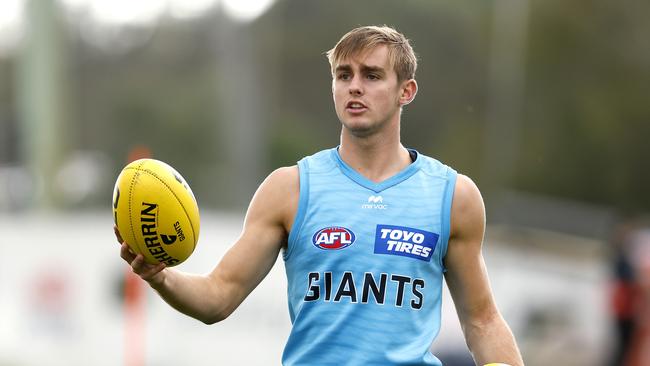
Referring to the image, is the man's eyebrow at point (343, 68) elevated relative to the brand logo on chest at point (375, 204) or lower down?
elevated

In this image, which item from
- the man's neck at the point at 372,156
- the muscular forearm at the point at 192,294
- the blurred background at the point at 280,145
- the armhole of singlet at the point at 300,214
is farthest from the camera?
the blurred background at the point at 280,145

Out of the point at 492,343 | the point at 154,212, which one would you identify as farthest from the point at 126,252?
the point at 492,343

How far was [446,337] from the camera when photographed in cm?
1327

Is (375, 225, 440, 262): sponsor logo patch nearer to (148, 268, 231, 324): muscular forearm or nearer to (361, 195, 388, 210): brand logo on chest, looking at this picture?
(361, 195, 388, 210): brand logo on chest

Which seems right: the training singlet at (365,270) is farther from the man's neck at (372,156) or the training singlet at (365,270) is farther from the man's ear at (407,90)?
the man's ear at (407,90)

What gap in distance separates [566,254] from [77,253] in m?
8.72

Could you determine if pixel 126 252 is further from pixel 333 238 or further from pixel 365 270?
pixel 365 270

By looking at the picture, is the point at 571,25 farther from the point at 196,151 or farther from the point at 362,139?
the point at 362,139

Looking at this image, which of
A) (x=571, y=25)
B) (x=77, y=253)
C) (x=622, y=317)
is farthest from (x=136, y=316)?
(x=571, y=25)

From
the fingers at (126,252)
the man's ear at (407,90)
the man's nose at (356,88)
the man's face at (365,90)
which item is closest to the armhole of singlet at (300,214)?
the man's face at (365,90)

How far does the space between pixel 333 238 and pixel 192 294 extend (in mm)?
576

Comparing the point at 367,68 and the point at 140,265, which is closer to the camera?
the point at 140,265

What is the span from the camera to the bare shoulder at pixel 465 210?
506 centimetres

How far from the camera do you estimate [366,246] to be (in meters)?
Answer: 4.91
